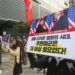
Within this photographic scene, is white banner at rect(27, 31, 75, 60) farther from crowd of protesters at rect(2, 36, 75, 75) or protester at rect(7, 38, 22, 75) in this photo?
protester at rect(7, 38, 22, 75)

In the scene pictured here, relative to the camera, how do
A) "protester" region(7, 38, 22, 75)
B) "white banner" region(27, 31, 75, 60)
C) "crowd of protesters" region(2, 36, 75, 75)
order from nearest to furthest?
"white banner" region(27, 31, 75, 60), "crowd of protesters" region(2, 36, 75, 75), "protester" region(7, 38, 22, 75)

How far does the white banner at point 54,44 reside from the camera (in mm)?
10036

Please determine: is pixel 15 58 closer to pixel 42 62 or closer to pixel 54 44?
pixel 42 62

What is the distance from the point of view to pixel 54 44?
11.2 m

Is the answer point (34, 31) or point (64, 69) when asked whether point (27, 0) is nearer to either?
point (34, 31)

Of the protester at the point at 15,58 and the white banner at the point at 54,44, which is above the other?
the white banner at the point at 54,44

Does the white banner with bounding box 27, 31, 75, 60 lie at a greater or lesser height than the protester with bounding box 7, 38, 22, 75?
greater

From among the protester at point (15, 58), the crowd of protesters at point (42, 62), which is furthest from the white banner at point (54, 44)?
the protester at point (15, 58)

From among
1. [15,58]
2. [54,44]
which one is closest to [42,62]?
[15,58]

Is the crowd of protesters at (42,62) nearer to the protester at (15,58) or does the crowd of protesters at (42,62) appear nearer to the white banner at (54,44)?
the protester at (15,58)

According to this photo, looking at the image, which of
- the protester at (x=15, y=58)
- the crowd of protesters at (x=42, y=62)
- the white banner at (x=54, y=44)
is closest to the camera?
the white banner at (x=54, y=44)

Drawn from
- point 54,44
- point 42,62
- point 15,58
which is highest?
point 54,44

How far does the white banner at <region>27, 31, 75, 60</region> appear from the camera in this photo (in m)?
10.0

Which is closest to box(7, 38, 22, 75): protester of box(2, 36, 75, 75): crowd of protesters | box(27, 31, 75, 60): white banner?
box(2, 36, 75, 75): crowd of protesters
